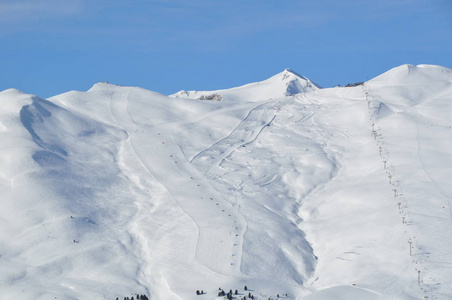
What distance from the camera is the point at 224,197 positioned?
48.3 metres

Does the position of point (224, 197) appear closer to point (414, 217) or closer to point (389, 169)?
point (389, 169)

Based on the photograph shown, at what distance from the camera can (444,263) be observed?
1505 inches

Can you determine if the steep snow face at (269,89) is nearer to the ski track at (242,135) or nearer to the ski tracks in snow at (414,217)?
the ski track at (242,135)

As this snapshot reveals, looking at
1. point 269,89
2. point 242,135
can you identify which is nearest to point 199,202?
point 242,135

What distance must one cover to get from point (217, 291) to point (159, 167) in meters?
17.4

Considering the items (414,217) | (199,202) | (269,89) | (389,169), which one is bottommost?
(414,217)

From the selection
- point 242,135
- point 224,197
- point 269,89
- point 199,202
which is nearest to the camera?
point 199,202

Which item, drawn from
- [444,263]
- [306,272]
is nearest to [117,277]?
[306,272]

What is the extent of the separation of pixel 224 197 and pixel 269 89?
46952 mm

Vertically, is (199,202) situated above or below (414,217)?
above

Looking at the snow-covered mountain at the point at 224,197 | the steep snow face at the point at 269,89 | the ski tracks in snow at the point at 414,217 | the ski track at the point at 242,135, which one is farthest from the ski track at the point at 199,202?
the steep snow face at the point at 269,89

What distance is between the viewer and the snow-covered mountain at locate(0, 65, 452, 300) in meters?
38.0

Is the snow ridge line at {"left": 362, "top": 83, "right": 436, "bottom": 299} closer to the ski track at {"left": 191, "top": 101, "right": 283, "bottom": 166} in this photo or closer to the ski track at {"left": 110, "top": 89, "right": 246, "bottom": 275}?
the ski track at {"left": 191, "top": 101, "right": 283, "bottom": 166}

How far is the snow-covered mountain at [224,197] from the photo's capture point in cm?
3797
